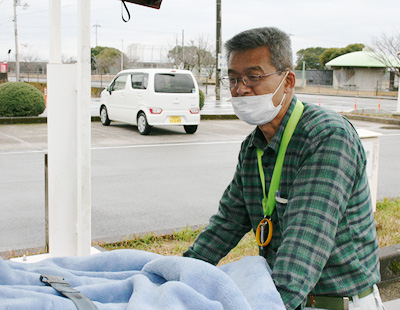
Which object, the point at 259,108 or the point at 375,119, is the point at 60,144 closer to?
the point at 259,108

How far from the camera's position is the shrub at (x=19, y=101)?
58.2 feet

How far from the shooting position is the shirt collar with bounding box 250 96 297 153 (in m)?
2.05

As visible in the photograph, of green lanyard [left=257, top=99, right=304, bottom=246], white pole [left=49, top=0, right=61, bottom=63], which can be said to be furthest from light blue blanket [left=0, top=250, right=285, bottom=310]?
white pole [left=49, top=0, right=61, bottom=63]

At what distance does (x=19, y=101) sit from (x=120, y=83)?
135 inches

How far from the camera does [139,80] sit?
16.5 m

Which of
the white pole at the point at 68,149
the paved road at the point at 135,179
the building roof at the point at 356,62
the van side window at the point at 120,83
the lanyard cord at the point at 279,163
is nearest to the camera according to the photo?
the lanyard cord at the point at 279,163

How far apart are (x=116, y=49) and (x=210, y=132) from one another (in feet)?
184

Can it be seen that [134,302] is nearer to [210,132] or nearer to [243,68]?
[243,68]

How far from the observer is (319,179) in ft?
6.04

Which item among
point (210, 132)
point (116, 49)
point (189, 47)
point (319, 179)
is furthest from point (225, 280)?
point (116, 49)

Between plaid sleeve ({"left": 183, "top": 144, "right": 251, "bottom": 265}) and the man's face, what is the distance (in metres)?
0.30

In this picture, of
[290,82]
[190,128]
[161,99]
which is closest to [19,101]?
[161,99]

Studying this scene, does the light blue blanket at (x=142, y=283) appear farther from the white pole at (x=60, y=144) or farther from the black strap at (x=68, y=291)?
the white pole at (x=60, y=144)

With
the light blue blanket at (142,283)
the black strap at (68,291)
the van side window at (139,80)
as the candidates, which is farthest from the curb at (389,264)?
the van side window at (139,80)
